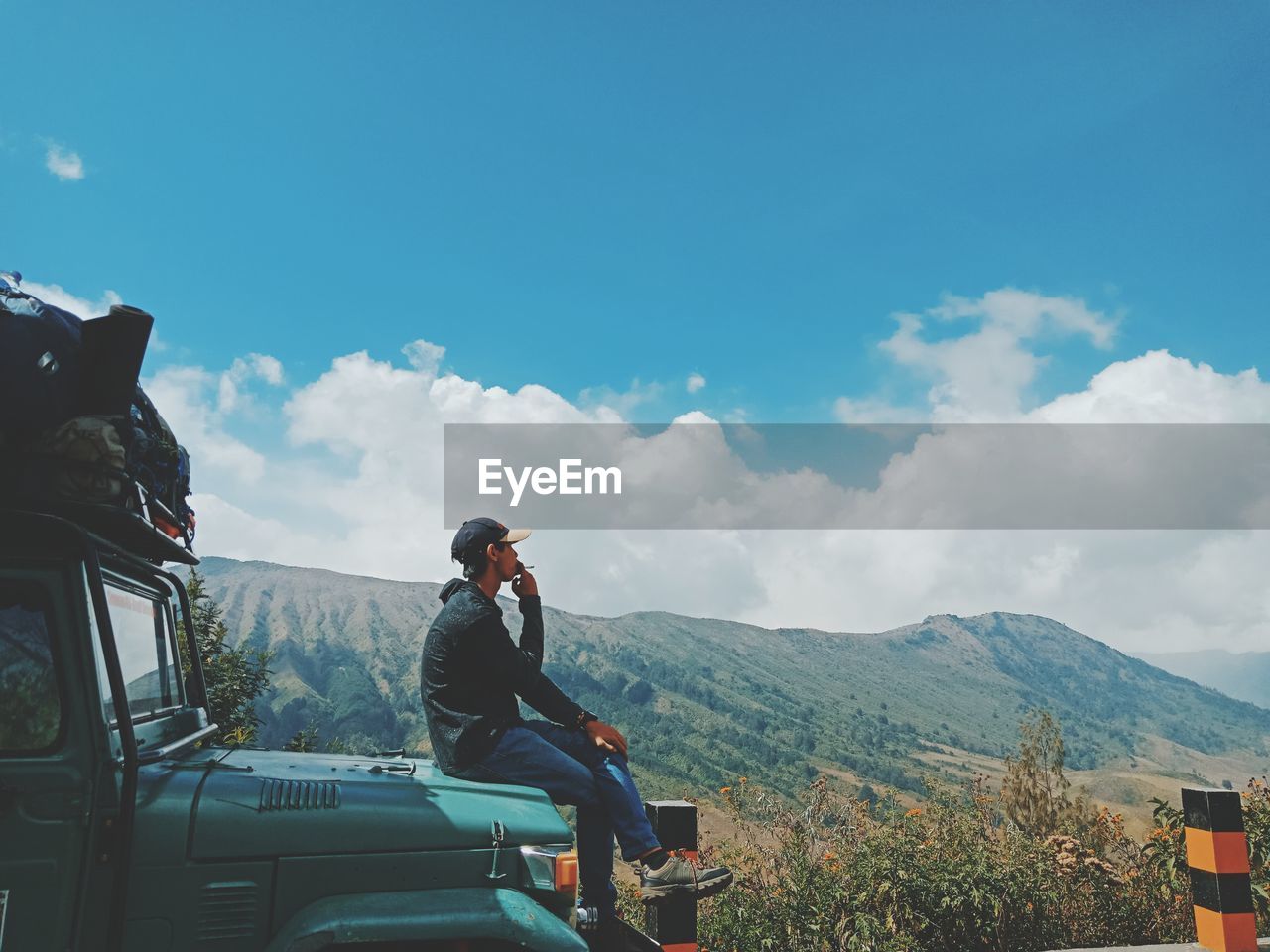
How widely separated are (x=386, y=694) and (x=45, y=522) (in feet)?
612

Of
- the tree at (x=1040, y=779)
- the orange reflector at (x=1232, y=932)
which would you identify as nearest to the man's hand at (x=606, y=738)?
the orange reflector at (x=1232, y=932)

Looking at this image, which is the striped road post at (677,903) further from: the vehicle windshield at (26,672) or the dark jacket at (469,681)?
the vehicle windshield at (26,672)

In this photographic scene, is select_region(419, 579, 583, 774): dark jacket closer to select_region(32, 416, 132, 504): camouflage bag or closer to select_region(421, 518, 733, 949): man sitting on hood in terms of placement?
select_region(421, 518, 733, 949): man sitting on hood

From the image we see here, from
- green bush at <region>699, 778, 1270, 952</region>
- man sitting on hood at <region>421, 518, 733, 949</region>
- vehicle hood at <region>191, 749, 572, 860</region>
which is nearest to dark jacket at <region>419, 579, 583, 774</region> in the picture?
man sitting on hood at <region>421, 518, 733, 949</region>

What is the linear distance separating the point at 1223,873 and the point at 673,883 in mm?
3998

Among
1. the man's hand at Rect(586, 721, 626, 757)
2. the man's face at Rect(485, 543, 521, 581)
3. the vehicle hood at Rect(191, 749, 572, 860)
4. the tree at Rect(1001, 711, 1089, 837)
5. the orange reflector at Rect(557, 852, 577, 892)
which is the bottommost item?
the tree at Rect(1001, 711, 1089, 837)

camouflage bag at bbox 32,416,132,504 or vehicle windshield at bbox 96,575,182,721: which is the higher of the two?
camouflage bag at bbox 32,416,132,504

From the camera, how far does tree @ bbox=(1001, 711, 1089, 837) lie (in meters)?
14.8

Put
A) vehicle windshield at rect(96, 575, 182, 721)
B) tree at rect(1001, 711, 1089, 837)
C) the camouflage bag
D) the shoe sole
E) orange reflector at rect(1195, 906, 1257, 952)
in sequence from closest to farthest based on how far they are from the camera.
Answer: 1. the camouflage bag
2. vehicle windshield at rect(96, 575, 182, 721)
3. the shoe sole
4. orange reflector at rect(1195, 906, 1257, 952)
5. tree at rect(1001, 711, 1089, 837)

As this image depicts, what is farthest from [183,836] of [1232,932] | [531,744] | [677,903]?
[1232,932]

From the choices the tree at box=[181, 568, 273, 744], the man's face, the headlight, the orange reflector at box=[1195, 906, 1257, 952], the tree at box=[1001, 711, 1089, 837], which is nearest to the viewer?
the headlight

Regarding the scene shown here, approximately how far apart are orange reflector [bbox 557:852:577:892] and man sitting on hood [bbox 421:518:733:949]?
59cm

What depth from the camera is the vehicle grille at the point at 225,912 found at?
2924mm

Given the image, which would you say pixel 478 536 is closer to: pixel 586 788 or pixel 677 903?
pixel 586 788
